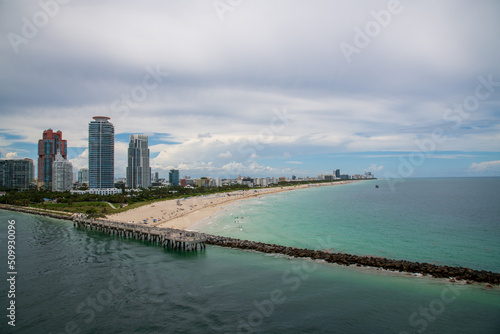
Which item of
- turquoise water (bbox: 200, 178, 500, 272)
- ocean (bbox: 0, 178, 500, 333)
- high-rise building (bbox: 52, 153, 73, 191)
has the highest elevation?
high-rise building (bbox: 52, 153, 73, 191)

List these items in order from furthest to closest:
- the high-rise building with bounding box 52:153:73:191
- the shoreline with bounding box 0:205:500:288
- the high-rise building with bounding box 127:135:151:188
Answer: the high-rise building with bounding box 127:135:151:188 → the high-rise building with bounding box 52:153:73:191 → the shoreline with bounding box 0:205:500:288

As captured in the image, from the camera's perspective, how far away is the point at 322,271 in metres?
23.8

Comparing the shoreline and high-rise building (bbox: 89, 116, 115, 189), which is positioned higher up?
high-rise building (bbox: 89, 116, 115, 189)

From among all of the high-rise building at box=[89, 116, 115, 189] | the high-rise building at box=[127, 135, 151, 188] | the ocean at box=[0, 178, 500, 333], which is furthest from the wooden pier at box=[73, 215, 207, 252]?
the high-rise building at box=[127, 135, 151, 188]

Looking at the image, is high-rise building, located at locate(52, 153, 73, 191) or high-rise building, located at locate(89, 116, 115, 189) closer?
high-rise building, located at locate(89, 116, 115, 189)

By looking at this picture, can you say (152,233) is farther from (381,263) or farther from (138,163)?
(138,163)

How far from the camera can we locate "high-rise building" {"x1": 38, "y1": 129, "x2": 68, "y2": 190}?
14412cm

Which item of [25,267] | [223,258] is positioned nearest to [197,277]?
[223,258]

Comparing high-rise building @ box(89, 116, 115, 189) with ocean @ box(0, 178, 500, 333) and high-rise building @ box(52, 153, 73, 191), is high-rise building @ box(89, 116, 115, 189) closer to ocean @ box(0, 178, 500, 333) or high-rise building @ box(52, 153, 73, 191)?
high-rise building @ box(52, 153, 73, 191)

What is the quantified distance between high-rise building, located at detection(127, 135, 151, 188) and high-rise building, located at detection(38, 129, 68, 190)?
119ft

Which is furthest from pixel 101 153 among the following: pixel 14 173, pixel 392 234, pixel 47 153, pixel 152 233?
pixel 392 234

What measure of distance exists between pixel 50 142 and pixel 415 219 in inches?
6670

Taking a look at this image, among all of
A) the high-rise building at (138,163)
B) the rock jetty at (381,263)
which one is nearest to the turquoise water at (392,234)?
the rock jetty at (381,263)

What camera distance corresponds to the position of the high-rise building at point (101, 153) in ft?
413
